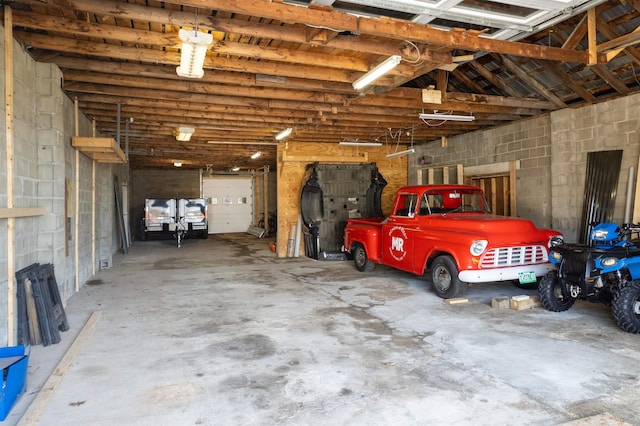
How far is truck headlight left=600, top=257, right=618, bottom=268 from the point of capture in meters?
4.30

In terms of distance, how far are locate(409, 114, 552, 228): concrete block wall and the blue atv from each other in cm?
303

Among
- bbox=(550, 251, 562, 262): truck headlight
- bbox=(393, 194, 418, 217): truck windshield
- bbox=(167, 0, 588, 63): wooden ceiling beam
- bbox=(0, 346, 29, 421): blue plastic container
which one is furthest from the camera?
bbox=(393, 194, 418, 217): truck windshield

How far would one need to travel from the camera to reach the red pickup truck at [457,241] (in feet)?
17.6

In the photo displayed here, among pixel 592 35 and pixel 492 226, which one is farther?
pixel 492 226

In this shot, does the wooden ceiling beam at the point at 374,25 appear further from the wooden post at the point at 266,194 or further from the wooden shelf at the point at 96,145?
the wooden post at the point at 266,194

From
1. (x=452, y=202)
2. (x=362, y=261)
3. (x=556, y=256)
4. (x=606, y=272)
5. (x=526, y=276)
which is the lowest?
(x=362, y=261)

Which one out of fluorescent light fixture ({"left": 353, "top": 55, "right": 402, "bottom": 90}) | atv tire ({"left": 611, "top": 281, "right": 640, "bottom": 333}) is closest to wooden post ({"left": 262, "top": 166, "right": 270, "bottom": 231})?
fluorescent light fixture ({"left": 353, "top": 55, "right": 402, "bottom": 90})

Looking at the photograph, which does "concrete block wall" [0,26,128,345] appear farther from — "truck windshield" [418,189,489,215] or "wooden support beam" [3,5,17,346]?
"truck windshield" [418,189,489,215]

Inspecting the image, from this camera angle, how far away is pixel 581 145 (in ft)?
22.7

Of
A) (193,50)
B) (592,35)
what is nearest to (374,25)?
(193,50)

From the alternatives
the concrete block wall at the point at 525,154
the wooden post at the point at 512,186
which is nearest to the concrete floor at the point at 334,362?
the concrete block wall at the point at 525,154

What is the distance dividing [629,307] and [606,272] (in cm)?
40

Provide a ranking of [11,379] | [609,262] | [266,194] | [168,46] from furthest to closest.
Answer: [266,194] < [168,46] < [609,262] < [11,379]

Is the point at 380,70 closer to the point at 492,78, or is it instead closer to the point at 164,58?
the point at 164,58
